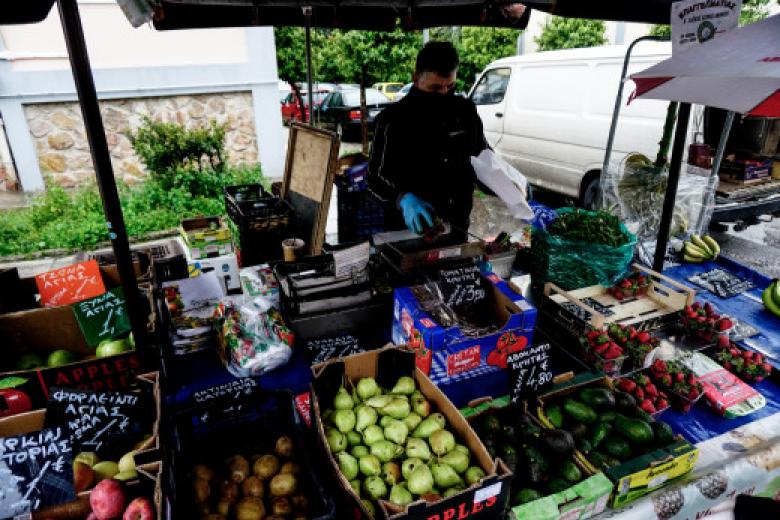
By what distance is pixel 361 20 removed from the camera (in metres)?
5.17

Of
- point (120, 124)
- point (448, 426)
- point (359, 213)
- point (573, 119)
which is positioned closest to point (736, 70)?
point (448, 426)

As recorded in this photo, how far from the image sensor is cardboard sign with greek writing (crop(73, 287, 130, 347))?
255cm

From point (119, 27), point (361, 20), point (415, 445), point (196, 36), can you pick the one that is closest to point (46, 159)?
point (119, 27)

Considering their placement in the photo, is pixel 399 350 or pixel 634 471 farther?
pixel 399 350

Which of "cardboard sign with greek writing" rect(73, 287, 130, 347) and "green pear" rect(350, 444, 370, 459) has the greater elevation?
"cardboard sign with greek writing" rect(73, 287, 130, 347)

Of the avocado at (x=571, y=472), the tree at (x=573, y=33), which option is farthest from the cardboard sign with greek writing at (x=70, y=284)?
the tree at (x=573, y=33)

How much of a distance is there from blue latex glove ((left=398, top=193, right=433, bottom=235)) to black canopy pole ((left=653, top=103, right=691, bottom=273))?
68.5 inches

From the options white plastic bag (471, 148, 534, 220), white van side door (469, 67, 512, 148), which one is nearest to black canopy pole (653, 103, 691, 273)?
white plastic bag (471, 148, 534, 220)

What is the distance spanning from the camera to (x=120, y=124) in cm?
863

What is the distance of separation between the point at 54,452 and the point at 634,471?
2.13 meters

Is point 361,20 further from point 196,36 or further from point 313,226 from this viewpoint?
point 196,36

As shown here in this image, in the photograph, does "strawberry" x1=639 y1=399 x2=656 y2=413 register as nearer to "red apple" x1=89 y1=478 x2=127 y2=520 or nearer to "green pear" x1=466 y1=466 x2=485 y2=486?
"green pear" x1=466 y1=466 x2=485 y2=486

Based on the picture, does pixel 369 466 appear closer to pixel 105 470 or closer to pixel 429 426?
pixel 429 426

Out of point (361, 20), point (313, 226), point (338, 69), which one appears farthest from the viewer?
point (338, 69)
